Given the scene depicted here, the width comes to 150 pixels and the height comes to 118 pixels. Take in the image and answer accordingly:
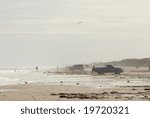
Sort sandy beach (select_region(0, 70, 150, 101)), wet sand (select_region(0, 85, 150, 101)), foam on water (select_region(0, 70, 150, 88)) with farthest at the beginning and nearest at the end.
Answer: foam on water (select_region(0, 70, 150, 88))
sandy beach (select_region(0, 70, 150, 101))
wet sand (select_region(0, 85, 150, 101))

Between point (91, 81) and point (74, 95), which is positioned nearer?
point (74, 95)

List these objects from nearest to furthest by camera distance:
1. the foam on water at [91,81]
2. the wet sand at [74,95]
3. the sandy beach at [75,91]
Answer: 1. the wet sand at [74,95]
2. the sandy beach at [75,91]
3. the foam on water at [91,81]

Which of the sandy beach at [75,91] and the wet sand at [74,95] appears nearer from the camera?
the wet sand at [74,95]

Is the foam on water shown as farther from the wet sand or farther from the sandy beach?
the wet sand

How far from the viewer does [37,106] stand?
61.3 feet

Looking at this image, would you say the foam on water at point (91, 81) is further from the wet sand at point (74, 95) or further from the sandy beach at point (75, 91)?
the wet sand at point (74, 95)

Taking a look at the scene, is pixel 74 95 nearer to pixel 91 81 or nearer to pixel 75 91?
pixel 75 91

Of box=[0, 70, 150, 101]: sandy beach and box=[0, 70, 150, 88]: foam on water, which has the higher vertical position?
box=[0, 70, 150, 88]: foam on water

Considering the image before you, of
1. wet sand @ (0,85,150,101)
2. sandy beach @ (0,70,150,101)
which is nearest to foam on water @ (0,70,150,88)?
sandy beach @ (0,70,150,101)

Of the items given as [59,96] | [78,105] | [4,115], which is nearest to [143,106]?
[78,105]

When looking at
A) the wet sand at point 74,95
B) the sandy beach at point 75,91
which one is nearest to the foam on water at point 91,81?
the sandy beach at point 75,91

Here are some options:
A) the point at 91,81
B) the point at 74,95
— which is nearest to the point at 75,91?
the point at 74,95

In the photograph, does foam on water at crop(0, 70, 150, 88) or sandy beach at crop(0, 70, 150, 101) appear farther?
foam on water at crop(0, 70, 150, 88)

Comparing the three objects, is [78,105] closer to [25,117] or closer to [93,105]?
[93,105]
